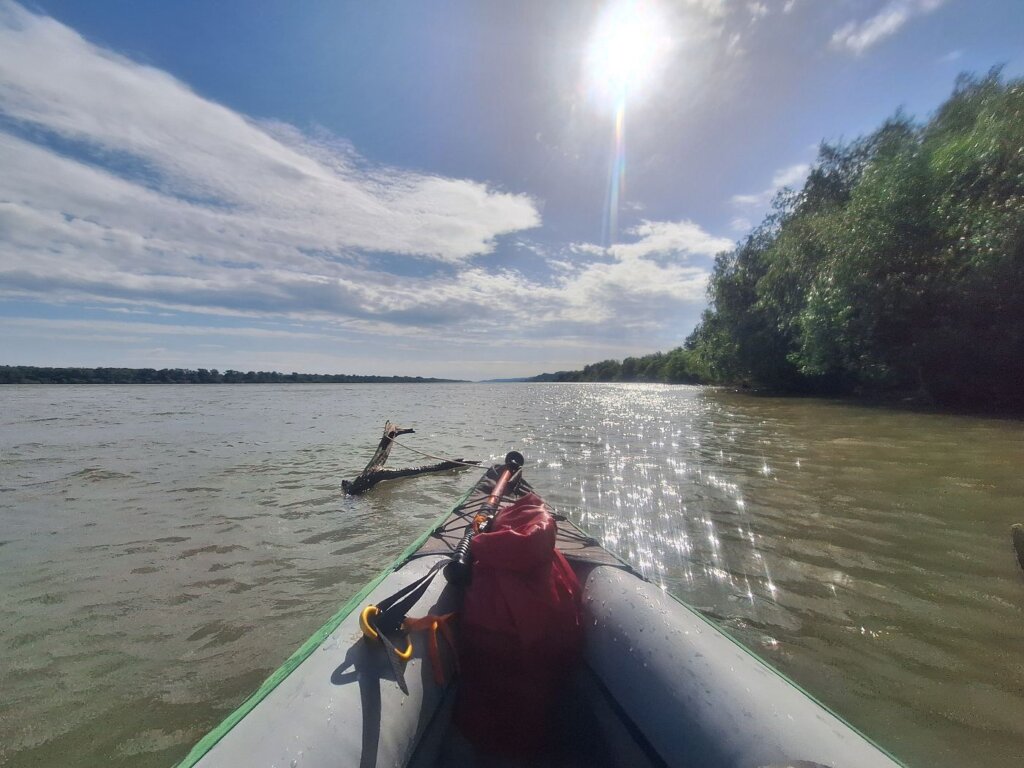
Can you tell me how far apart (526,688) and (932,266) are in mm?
24555

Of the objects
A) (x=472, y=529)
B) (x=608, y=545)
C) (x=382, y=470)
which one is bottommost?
(x=608, y=545)

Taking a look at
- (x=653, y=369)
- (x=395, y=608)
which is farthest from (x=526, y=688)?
(x=653, y=369)

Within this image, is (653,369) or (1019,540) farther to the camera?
(653,369)

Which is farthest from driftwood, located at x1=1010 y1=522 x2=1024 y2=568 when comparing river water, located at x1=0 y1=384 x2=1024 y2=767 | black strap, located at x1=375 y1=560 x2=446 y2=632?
black strap, located at x1=375 y1=560 x2=446 y2=632

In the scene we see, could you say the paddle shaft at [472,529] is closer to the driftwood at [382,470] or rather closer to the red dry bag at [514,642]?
the red dry bag at [514,642]

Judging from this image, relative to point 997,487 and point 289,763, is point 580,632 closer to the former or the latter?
point 289,763

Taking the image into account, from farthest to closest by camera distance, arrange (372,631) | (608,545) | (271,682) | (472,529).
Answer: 1. (608,545)
2. (472,529)
3. (372,631)
4. (271,682)

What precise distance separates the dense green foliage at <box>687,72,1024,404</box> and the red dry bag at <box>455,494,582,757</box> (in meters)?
21.9

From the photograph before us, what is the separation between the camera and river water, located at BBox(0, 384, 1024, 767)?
3039mm

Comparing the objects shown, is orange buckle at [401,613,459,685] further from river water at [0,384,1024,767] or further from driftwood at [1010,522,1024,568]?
driftwood at [1010,522,1024,568]

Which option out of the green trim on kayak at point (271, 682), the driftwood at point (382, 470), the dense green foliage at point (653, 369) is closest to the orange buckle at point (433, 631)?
the green trim on kayak at point (271, 682)

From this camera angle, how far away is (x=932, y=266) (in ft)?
60.3

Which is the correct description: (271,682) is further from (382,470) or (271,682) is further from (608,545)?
(382,470)

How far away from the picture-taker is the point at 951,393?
2070cm
